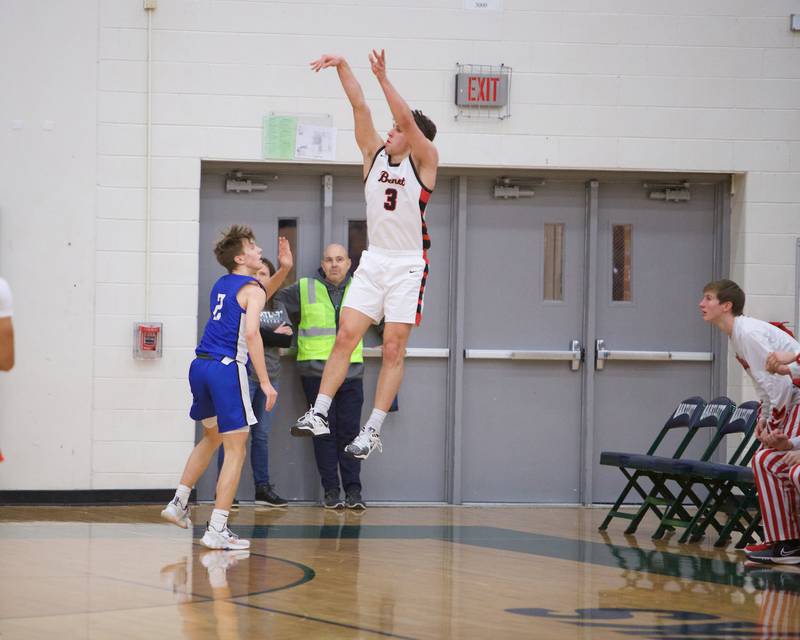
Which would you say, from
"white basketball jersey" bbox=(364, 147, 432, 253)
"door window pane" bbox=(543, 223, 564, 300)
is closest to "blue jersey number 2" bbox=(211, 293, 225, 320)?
"white basketball jersey" bbox=(364, 147, 432, 253)

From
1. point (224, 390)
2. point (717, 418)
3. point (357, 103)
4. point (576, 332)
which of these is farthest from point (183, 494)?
point (576, 332)

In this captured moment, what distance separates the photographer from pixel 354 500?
27.9ft

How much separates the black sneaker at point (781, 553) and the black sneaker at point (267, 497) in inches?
139

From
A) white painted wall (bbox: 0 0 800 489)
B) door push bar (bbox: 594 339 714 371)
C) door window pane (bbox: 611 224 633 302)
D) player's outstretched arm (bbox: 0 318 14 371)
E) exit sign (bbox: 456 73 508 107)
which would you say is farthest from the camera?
door window pane (bbox: 611 224 633 302)

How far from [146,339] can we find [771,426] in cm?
432

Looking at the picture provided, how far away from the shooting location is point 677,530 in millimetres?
7910

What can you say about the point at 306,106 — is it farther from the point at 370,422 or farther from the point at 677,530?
the point at 677,530

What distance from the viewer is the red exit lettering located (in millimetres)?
8766

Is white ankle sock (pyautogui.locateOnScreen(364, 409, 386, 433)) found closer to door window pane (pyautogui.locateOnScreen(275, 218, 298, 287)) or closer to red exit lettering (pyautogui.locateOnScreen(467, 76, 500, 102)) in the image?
door window pane (pyautogui.locateOnScreen(275, 218, 298, 287))

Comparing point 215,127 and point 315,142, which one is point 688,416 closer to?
point 315,142

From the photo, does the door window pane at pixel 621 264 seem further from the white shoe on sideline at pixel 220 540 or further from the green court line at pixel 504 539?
the white shoe on sideline at pixel 220 540

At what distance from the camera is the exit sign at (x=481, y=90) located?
8.76 m

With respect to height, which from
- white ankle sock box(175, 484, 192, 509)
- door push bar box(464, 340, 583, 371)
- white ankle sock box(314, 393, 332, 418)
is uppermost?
door push bar box(464, 340, 583, 371)

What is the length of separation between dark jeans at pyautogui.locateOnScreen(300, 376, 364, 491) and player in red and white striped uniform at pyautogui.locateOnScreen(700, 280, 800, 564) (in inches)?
114
